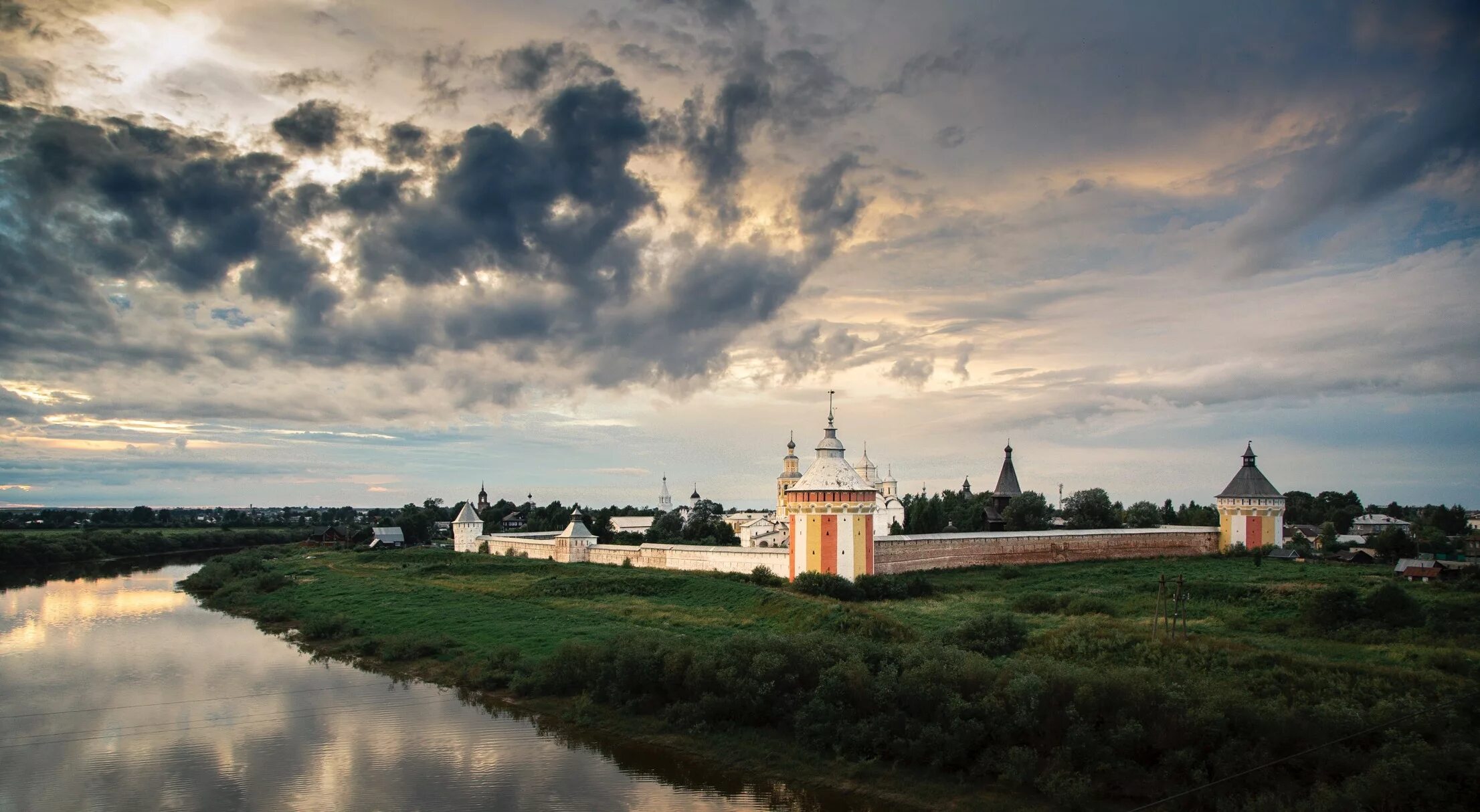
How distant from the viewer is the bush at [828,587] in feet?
85.4

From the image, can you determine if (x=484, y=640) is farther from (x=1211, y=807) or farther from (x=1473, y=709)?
(x=1473, y=709)

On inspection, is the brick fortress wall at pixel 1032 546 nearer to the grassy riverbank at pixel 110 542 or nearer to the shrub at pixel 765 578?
the shrub at pixel 765 578

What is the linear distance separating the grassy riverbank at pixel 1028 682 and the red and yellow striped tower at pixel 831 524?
7.23ft

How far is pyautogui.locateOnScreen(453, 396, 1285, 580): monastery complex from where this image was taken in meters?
27.9

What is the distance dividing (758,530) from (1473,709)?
117 ft

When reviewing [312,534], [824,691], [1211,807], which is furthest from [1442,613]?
[312,534]

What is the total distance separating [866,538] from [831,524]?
1.34 metres

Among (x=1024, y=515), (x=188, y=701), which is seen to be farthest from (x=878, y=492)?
(x=188, y=701)

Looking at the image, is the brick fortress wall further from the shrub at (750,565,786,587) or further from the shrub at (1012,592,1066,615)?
the shrub at (1012,592,1066,615)

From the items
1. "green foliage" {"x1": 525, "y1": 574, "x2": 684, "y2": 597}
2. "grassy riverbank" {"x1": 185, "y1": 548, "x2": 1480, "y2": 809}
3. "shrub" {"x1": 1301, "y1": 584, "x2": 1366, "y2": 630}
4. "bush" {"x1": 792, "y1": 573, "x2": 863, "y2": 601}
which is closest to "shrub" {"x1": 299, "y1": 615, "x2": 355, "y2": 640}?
"grassy riverbank" {"x1": 185, "y1": 548, "x2": 1480, "y2": 809}

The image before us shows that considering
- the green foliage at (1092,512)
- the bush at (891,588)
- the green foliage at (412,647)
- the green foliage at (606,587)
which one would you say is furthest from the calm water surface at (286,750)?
the green foliage at (1092,512)

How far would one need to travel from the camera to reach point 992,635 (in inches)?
706

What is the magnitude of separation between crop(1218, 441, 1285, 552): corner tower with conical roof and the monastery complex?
33 millimetres

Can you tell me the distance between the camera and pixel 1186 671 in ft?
46.7
